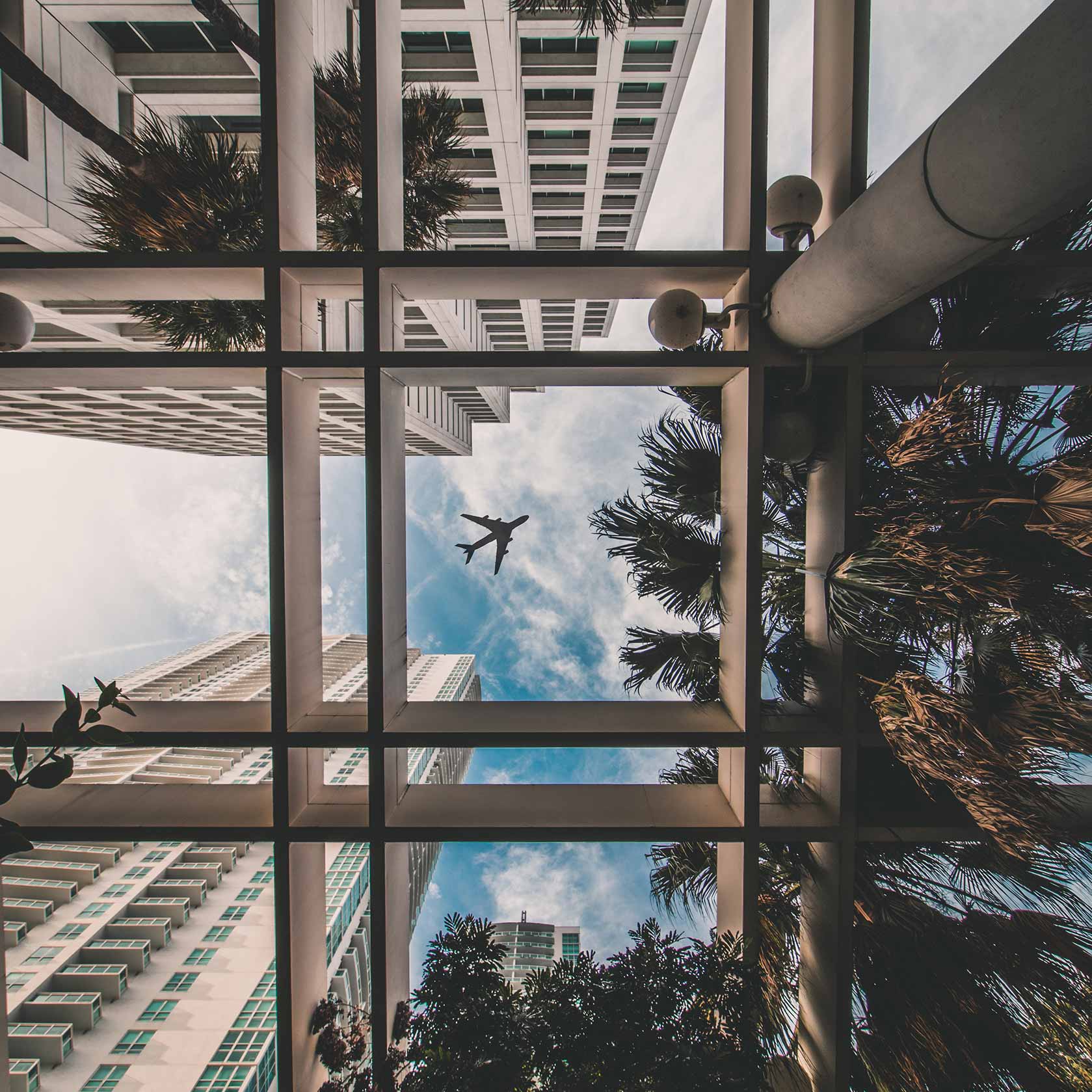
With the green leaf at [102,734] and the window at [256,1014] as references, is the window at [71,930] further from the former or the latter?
the green leaf at [102,734]

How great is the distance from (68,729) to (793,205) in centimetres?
604

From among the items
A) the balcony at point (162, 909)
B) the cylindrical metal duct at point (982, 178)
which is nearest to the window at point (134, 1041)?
the balcony at point (162, 909)

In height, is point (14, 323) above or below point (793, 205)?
A: below

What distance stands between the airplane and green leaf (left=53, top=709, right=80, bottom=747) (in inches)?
256

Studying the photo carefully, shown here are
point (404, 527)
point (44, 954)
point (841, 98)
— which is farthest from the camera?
point (44, 954)

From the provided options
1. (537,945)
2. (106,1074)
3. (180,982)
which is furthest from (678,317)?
(537,945)

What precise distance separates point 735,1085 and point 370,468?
5.83 m

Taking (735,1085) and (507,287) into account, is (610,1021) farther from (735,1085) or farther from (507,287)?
(507,287)

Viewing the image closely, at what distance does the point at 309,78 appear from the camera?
4887mm

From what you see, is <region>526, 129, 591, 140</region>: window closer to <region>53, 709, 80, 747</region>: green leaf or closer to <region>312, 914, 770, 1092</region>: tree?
<region>53, 709, 80, 747</region>: green leaf

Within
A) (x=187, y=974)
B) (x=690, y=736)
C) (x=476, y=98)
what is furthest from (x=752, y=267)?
(x=187, y=974)

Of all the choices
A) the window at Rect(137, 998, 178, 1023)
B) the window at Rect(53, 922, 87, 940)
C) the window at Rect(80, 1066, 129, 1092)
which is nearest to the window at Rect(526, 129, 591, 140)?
the window at Rect(80, 1066, 129, 1092)

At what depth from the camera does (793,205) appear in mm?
4035

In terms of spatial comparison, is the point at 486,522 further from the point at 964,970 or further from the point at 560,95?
the point at 560,95
